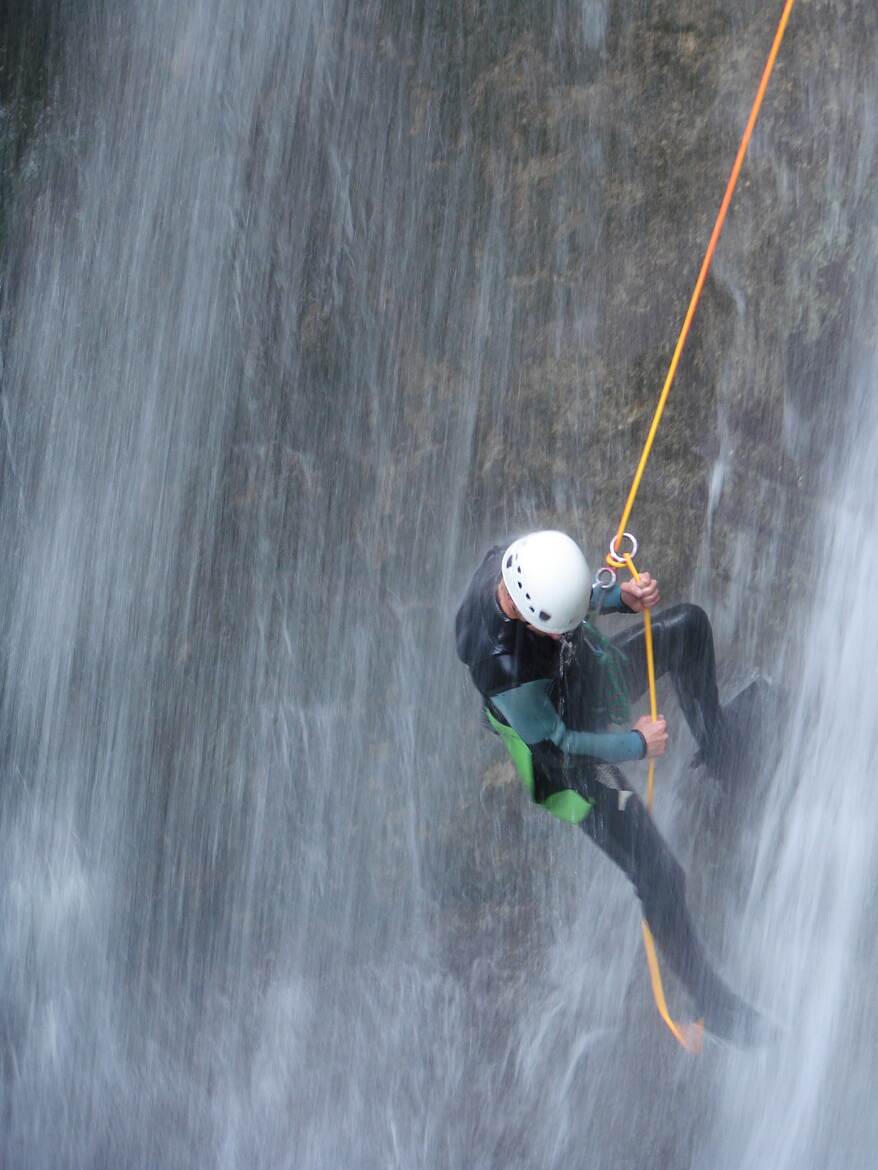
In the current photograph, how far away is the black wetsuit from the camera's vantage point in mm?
3477

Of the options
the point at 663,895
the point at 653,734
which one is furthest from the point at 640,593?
the point at 663,895

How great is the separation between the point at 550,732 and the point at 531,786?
12.6 inches

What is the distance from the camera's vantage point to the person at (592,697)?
3.36 metres

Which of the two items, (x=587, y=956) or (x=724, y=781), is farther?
(x=587, y=956)

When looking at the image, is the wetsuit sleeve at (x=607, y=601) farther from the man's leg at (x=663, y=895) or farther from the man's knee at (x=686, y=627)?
the man's leg at (x=663, y=895)

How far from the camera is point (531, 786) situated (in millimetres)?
3725

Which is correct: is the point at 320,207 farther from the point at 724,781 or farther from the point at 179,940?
the point at 179,940

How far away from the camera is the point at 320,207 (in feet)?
18.8

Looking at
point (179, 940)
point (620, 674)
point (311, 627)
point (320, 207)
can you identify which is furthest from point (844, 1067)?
point (320, 207)

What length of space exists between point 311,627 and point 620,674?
2247 millimetres

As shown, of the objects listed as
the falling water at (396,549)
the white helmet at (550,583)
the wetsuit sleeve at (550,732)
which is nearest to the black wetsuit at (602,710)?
the wetsuit sleeve at (550,732)

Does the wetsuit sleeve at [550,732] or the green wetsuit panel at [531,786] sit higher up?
the wetsuit sleeve at [550,732]

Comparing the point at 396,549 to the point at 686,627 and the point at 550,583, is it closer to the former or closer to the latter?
the point at 686,627

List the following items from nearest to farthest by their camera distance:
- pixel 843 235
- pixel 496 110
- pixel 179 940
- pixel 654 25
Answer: pixel 843 235 < pixel 654 25 < pixel 496 110 < pixel 179 940
